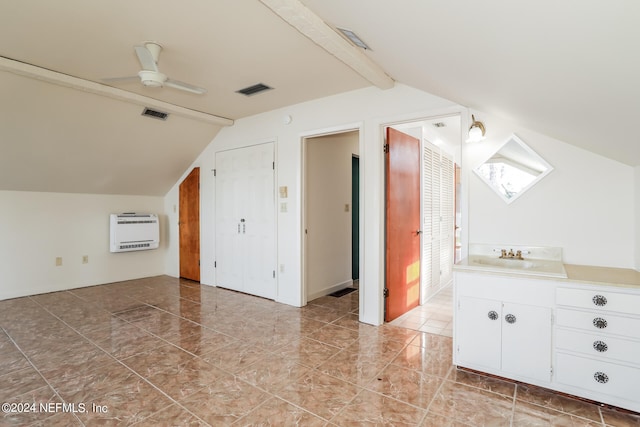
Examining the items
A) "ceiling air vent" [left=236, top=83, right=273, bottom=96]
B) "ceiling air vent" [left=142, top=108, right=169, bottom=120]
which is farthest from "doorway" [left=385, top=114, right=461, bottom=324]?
"ceiling air vent" [left=142, top=108, right=169, bottom=120]

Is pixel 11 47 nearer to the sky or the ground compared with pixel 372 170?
nearer to the sky

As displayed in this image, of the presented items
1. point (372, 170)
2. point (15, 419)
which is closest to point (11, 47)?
point (15, 419)

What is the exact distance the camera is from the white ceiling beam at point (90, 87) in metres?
2.76

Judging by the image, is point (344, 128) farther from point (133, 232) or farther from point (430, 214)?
point (133, 232)

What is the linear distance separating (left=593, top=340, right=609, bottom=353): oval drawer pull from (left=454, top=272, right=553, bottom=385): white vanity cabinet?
22 centimetres

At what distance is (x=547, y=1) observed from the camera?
989 millimetres

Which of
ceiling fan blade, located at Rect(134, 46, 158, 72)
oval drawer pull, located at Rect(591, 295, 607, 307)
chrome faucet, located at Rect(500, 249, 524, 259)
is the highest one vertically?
ceiling fan blade, located at Rect(134, 46, 158, 72)

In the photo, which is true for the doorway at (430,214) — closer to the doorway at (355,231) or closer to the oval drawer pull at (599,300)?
the doorway at (355,231)

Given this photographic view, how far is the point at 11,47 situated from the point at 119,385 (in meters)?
2.69

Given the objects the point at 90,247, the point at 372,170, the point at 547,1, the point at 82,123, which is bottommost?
the point at 90,247

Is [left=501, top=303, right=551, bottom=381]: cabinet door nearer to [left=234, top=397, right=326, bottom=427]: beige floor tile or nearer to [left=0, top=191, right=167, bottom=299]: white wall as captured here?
[left=234, top=397, right=326, bottom=427]: beige floor tile

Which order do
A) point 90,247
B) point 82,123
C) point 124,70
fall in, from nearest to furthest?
point 124,70 < point 82,123 < point 90,247

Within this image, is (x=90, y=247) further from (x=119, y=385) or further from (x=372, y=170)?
(x=372, y=170)

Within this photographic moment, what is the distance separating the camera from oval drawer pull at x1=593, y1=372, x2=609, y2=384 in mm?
1935
